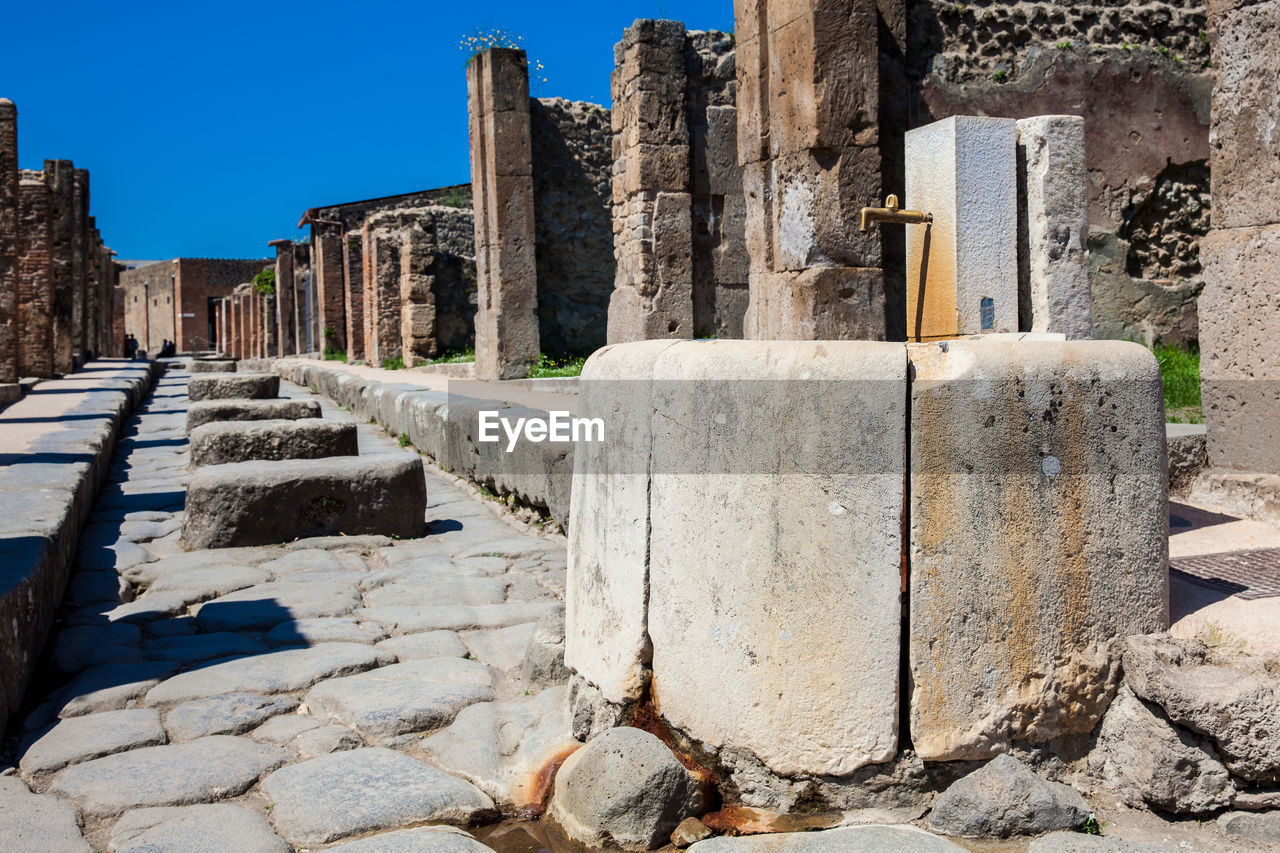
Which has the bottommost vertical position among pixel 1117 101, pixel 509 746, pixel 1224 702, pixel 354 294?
pixel 509 746

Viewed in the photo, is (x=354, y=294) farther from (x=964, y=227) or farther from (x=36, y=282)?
(x=964, y=227)

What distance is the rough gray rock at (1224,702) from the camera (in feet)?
7.26

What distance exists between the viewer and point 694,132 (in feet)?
39.1

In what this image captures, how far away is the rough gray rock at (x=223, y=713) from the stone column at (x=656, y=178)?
341 inches

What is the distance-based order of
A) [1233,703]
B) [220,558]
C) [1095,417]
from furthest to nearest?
1. [220,558]
2. [1095,417]
3. [1233,703]

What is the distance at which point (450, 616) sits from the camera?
4.14m

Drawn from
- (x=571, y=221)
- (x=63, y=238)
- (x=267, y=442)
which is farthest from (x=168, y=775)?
(x=63, y=238)

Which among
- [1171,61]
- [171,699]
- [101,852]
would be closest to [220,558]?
[171,699]

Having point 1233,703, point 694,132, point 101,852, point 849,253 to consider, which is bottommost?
point 101,852

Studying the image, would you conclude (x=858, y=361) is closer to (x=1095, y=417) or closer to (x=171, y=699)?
(x=1095, y=417)

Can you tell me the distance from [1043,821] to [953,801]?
0.18 metres

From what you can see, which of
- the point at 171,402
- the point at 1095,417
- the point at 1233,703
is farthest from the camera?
the point at 171,402

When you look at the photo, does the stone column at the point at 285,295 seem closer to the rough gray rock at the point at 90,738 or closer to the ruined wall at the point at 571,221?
the ruined wall at the point at 571,221

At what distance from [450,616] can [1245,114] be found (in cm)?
383
